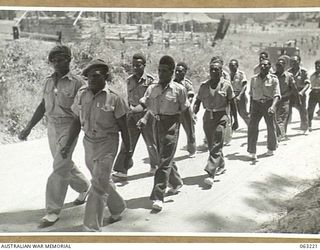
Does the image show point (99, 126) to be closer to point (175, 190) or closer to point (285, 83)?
point (175, 190)

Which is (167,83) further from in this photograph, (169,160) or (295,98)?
(295,98)

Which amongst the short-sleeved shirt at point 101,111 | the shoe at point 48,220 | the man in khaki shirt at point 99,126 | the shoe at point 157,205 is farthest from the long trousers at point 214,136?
the shoe at point 48,220

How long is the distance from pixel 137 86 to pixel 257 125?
1.09 meters

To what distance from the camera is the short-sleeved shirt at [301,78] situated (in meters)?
5.50

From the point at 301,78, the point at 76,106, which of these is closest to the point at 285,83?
the point at 301,78

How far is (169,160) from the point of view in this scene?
473cm

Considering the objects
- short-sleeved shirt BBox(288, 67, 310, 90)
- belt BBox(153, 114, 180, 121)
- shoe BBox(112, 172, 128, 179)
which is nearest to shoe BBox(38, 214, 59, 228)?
shoe BBox(112, 172, 128, 179)

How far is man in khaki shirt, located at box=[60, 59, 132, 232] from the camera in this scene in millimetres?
4312

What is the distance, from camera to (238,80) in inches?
220

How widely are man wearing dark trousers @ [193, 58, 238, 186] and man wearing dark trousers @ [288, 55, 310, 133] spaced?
810 millimetres

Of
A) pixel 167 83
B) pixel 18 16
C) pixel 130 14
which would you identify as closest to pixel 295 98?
pixel 167 83

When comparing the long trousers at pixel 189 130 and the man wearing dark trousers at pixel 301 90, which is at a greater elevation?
the man wearing dark trousers at pixel 301 90

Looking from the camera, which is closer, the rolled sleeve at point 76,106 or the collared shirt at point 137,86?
the rolled sleeve at point 76,106

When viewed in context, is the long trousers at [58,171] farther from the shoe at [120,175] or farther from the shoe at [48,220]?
the shoe at [120,175]
